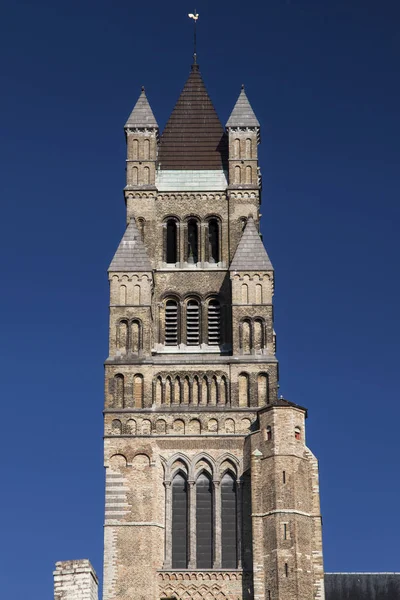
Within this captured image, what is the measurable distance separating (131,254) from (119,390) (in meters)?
6.67

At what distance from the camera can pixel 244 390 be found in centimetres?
6069

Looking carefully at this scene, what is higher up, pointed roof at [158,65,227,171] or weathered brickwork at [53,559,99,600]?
pointed roof at [158,65,227,171]

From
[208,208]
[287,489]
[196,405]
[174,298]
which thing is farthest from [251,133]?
[287,489]

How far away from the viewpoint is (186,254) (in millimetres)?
65500

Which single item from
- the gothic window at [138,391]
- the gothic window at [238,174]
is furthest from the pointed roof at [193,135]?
the gothic window at [138,391]

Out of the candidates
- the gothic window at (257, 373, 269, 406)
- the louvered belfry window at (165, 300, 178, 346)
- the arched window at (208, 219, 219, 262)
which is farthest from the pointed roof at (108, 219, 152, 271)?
the gothic window at (257, 373, 269, 406)

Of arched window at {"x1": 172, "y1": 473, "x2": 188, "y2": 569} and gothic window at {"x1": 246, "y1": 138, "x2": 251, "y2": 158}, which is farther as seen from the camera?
Answer: gothic window at {"x1": 246, "y1": 138, "x2": 251, "y2": 158}

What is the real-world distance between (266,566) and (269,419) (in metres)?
6.06

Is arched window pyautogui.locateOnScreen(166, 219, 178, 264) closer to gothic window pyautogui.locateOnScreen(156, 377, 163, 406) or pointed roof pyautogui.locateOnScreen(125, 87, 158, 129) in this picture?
pointed roof pyautogui.locateOnScreen(125, 87, 158, 129)

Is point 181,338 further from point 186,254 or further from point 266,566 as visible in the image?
point 266,566

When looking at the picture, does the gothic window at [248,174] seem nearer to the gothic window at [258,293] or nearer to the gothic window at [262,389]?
the gothic window at [258,293]

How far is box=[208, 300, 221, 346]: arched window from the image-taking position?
63281 millimetres

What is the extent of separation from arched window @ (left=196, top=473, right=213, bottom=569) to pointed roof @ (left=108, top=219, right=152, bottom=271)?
9.79 m

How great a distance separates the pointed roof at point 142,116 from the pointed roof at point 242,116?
3.64 meters
